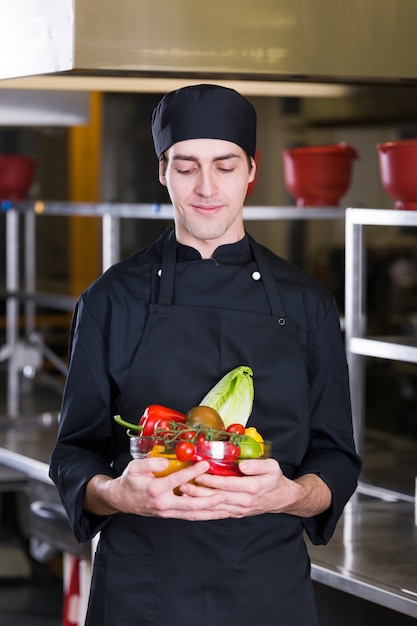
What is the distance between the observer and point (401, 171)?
7.41 ft

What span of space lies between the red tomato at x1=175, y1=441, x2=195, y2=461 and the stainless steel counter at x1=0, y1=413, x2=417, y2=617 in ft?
2.11

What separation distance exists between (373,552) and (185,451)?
0.86m

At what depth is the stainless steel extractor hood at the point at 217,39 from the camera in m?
2.03

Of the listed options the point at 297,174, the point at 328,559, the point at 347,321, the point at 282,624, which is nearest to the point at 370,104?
the point at 297,174

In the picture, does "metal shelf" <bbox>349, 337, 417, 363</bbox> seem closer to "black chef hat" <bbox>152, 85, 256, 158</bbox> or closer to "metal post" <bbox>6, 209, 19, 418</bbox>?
"black chef hat" <bbox>152, 85, 256, 158</bbox>

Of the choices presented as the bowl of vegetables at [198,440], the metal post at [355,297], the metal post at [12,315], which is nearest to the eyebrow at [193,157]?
the bowl of vegetables at [198,440]

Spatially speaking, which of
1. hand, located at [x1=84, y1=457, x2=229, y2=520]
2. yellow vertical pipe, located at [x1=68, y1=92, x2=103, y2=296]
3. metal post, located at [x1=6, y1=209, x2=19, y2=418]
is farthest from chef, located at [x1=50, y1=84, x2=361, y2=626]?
yellow vertical pipe, located at [x1=68, y1=92, x2=103, y2=296]

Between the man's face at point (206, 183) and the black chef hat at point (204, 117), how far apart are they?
0.01 metres

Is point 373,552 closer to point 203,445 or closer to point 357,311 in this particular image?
point 357,311

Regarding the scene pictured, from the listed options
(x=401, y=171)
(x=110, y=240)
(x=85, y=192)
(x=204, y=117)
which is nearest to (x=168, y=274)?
(x=204, y=117)

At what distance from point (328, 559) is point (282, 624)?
46 centimetres

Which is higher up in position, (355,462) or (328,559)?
(355,462)

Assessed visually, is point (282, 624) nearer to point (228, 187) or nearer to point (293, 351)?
point (293, 351)

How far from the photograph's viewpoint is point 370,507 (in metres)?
2.36
